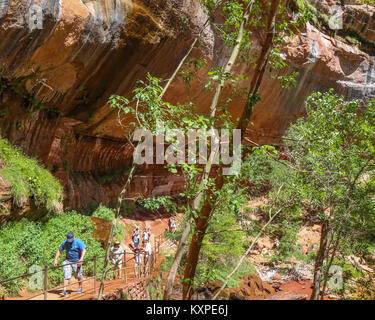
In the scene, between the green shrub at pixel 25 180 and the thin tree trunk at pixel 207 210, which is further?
the green shrub at pixel 25 180

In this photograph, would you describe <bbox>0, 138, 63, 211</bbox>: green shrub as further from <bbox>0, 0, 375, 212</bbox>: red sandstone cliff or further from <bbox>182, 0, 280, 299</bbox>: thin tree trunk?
<bbox>182, 0, 280, 299</bbox>: thin tree trunk

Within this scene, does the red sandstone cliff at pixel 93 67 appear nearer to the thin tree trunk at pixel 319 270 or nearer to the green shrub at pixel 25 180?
the green shrub at pixel 25 180

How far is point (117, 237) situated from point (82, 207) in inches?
98.3

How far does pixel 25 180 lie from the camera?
8.95 meters

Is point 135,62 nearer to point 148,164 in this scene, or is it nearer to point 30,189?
point 30,189

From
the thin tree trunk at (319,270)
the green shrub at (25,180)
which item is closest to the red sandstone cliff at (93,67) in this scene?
the green shrub at (25,180)

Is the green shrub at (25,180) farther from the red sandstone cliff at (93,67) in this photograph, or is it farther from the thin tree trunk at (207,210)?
the thin tree trunk at (207,210)

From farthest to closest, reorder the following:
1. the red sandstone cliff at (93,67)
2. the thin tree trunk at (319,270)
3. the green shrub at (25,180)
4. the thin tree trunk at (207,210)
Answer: the thin tree trunk at (319,270)
the red sandstone cliff at (93,67)
the green shrub at (25,180)
the thin tree trunk at (207,210)

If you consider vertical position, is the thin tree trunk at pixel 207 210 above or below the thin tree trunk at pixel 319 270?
above

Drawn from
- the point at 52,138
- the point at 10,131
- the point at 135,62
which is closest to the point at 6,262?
the point at 10,131

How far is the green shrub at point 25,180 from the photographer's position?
819 cm

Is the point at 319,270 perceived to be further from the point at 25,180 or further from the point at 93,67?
the point at 93,67

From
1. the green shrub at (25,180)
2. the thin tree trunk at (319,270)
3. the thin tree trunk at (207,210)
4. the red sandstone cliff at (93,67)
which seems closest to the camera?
the thin tree trunk at (207,210)

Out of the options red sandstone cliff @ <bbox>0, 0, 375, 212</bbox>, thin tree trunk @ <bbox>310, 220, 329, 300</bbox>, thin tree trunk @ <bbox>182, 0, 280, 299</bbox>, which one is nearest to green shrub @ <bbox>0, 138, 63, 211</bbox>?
red sandstone cliff @ <bbox>0, 0, 375, 212</bbox>
